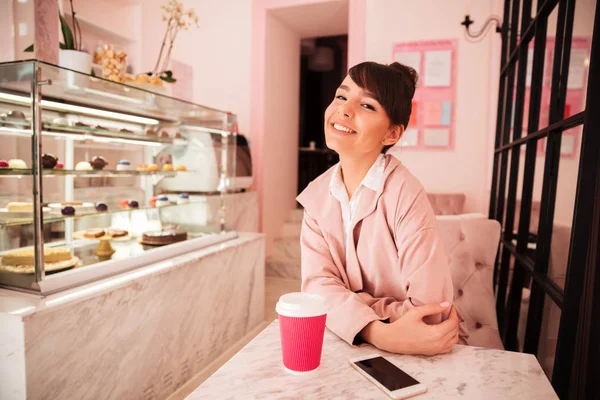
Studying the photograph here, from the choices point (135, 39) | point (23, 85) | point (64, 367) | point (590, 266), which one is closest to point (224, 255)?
point (64, 367)

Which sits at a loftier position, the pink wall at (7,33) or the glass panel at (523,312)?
the pink wall at (7,33)

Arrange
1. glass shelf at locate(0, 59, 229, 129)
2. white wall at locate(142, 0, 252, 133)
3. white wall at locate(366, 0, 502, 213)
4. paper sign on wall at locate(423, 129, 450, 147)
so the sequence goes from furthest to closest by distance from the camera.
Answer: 1. white wall at locate(142, 0, 252, 133)
2. paper sign on wall at locate(423, 129, 450, 147)
3. white wall at locate(366, 0, 502, 213)
4. glass shelf at locate(0, 59, 229, 129)

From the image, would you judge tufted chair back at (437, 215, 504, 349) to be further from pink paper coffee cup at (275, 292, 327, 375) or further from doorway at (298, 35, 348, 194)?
doorway at (298, 35, 348, 194)

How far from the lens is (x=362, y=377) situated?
77 cm

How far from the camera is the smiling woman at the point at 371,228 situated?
38.2 inches

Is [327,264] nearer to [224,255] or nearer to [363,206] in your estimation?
[363,206]

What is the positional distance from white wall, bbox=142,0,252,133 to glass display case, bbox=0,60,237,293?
1.80m

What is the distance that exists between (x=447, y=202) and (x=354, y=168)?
2.65 metres

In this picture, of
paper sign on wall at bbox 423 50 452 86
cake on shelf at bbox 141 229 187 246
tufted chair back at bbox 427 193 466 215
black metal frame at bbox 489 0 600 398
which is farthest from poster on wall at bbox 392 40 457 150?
cake on shelf at bbox 141 229 187 246

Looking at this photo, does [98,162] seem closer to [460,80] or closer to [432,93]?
[432,93]

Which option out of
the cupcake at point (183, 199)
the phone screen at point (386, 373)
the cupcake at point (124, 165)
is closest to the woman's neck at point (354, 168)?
the phone screen at point (386, 373)

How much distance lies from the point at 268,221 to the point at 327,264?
3598mm

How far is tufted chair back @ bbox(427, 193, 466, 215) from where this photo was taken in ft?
11.5

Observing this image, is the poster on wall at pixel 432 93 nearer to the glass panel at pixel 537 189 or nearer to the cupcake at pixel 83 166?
the glass panel at pixel 537 189
